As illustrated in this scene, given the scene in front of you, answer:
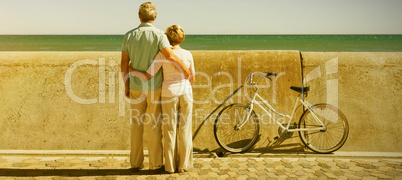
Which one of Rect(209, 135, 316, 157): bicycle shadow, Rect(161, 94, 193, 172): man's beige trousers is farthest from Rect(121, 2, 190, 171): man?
Rect(209, 135, 316, 157): bicycle shadow

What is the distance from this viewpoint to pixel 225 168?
4.59m

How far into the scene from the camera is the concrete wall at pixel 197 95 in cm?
525

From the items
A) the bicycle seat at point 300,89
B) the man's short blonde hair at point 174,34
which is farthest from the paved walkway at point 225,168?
the man's short blonde hair at point 174,34

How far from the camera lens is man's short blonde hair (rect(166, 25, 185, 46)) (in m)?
4.23

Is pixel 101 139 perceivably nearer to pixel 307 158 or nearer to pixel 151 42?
pixel 151 42

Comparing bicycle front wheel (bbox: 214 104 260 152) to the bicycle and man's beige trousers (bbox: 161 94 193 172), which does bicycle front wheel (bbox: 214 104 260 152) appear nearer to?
the bicycle

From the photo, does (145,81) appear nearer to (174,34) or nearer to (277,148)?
(174,34)

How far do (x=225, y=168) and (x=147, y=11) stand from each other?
2238mm

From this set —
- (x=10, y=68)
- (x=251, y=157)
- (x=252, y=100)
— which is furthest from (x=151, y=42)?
(x=10, y=68)

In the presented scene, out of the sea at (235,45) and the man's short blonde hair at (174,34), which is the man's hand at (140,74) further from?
the sea at (235,45)

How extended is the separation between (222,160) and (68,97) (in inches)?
99.4

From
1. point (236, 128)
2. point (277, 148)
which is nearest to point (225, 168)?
point (236, 128)

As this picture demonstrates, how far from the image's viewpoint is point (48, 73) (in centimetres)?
535

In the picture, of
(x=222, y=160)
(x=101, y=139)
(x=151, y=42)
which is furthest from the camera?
(x=101, y=139)
